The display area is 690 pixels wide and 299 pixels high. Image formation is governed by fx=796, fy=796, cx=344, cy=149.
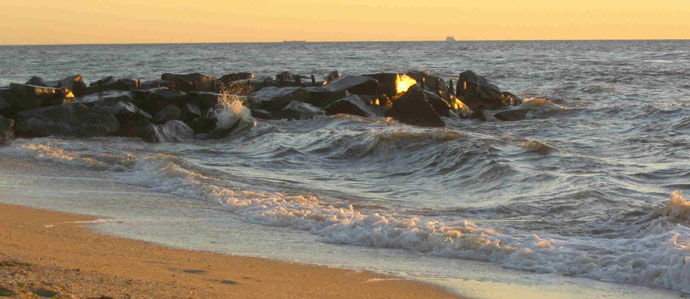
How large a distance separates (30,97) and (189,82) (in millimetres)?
5362

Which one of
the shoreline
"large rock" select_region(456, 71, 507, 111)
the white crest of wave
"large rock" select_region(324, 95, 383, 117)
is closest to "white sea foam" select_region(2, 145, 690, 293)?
the shoreline

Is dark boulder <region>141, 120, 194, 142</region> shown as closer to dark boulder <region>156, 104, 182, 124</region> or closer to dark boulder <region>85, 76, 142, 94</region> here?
Result: dark boulder <region>156, 104, 182, 124</region>

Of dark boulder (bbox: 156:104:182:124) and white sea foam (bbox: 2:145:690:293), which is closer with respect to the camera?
white sea foam (bbox: 2:145:690:293)

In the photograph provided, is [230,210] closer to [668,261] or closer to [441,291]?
[441,291]

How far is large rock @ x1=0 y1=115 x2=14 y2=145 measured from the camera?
14.7m

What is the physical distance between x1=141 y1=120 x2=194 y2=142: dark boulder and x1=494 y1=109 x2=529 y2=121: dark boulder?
321 inches

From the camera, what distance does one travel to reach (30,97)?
17484mm

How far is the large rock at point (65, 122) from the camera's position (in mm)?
15797

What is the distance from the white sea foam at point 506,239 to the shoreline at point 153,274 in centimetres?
120

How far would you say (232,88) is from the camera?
22.7 metres

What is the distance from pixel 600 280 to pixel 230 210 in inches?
164

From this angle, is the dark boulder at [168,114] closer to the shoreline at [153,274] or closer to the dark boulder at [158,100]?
the dark boulder at [158,100]

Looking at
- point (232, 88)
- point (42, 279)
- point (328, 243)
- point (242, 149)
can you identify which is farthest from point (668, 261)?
point (232, 88)

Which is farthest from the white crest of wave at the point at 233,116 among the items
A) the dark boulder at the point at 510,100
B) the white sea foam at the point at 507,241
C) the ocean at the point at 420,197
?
the white sea foam at the point at 507,241
